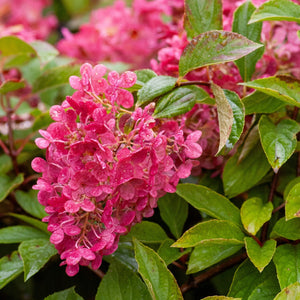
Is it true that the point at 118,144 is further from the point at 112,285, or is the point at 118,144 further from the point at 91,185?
the point at 112,285

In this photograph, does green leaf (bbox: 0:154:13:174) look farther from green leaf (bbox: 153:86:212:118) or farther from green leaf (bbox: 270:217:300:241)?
green leaf (bbox: 270:217:300:241)

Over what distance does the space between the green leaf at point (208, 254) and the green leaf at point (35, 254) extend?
215mm

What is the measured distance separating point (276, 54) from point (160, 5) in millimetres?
493

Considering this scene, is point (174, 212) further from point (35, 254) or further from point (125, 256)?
point (35, 254)

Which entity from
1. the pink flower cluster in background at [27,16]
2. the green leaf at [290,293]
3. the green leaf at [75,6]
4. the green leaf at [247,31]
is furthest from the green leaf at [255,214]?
the green leaf at [75,6]

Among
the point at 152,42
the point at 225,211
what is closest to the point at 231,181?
the point at 225,211

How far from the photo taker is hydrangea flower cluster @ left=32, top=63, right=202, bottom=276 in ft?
1.78

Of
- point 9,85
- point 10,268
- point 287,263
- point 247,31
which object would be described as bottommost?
point 10,268

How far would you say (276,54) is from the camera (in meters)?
0.81

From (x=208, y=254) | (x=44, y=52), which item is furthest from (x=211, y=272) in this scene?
(x=44, y=52)

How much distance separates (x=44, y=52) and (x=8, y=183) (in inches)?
11.0

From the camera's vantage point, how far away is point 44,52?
894mm

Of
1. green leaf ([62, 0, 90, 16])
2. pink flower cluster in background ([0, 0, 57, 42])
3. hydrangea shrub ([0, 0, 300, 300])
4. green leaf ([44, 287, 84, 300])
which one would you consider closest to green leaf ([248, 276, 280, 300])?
hydrangea shrub ([0, 0, 300, 300])

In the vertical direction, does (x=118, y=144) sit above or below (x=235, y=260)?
above
